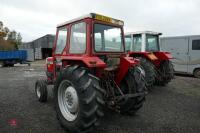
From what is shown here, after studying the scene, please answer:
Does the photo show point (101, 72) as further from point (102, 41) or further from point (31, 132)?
point (31, 132)

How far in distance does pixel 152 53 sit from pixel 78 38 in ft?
13.7

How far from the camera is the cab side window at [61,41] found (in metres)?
4.71

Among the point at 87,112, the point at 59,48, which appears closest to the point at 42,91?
the point at 59,48

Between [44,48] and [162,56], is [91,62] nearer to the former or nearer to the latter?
[162,56]

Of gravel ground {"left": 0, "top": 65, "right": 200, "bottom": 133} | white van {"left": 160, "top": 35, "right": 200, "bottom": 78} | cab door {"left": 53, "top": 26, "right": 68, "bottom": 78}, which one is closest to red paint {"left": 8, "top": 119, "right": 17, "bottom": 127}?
gravel ground {"left": 0, "top": 65, "right": 200, "bottom": 133}

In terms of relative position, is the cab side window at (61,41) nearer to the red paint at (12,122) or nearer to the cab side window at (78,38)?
the cab side window at (78,38)

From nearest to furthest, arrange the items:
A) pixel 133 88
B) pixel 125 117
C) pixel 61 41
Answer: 1. pixel 133 88
2. pixel 125 117
3. pixel 61 41

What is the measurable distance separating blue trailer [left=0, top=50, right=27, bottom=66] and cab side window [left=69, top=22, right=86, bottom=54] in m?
17.7

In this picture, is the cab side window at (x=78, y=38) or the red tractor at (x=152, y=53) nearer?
the cab side window at (x=78, y=38)

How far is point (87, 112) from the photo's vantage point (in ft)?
10.7

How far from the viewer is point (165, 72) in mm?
7742

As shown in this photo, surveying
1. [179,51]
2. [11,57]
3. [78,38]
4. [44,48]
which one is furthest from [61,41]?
[44,48]

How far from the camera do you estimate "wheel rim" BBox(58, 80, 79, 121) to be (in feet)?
12.3

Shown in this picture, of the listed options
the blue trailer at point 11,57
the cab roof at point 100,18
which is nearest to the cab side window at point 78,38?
the cab roof at point 100,18
